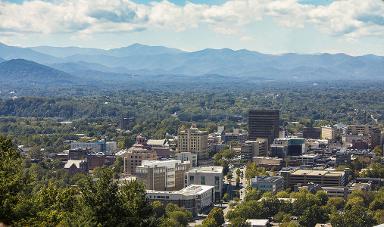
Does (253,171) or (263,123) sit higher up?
(263,123)

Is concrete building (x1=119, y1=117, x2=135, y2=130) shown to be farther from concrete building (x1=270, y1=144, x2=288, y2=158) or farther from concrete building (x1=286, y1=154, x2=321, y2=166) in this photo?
concrete building (x1=286, y1=154, x2=321, y2=166)

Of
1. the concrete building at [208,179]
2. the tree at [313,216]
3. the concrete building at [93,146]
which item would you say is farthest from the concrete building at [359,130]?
the tree at [313,216]

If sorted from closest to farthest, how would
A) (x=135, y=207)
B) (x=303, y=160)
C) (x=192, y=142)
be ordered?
(x=135, y=207) < (x=303, y=160) < (x=192, y=142)

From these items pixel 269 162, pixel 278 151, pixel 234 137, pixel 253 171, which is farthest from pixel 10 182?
pixel 234 137

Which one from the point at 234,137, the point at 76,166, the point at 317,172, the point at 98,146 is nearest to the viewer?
the point at 317,172

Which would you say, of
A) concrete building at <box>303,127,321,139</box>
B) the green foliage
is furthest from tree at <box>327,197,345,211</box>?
concrete building at <box>303,127,321,139</box>

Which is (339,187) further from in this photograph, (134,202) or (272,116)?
(134,202)

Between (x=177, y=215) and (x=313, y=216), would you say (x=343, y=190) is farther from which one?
(x=177, y=215)

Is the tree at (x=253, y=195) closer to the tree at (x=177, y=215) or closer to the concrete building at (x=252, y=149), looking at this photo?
the tree at (x=177, y=215)
